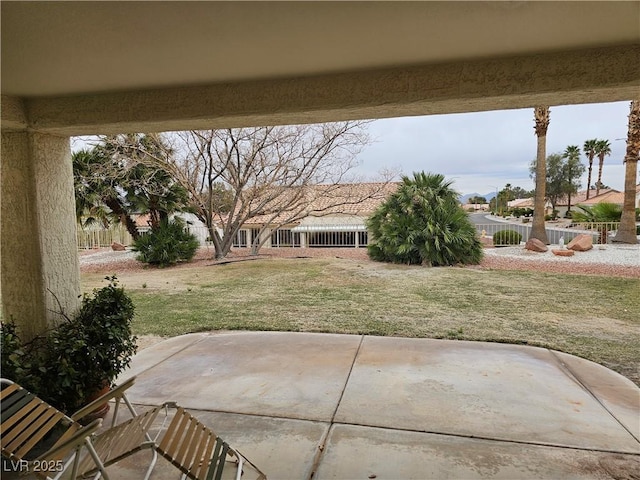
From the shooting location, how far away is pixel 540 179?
1573cm

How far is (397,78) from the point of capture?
8.80 feet

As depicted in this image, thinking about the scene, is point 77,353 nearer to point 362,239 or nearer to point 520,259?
point 520,259

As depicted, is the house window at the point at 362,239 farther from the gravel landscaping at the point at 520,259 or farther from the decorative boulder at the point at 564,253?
the decorative boulder at the point at 564,253

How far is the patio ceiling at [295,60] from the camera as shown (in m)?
1.91

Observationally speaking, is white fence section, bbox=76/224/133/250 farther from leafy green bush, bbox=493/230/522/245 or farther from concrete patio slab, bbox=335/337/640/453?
concrete patio slab, bbox=335/337/640/453

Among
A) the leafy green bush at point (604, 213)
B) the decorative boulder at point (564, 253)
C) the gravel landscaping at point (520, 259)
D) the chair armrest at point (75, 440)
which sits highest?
the leafy green bush at point (604, 213)

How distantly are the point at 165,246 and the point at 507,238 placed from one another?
44.6 feet

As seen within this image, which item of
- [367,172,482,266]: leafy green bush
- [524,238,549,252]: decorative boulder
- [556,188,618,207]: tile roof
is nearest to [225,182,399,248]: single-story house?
[367,172,482,266]: leafy green bush

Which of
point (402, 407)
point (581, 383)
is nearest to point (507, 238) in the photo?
point (581, 383)

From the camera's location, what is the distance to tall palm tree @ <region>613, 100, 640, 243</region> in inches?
564

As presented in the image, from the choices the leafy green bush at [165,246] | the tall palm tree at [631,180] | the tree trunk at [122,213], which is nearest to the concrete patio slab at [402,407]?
the leafy green bush at [165,246]

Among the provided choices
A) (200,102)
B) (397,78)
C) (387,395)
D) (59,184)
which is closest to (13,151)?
(59,184)

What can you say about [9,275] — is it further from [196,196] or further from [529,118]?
[529,118]

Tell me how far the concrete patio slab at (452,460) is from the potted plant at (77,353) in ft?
6.11
